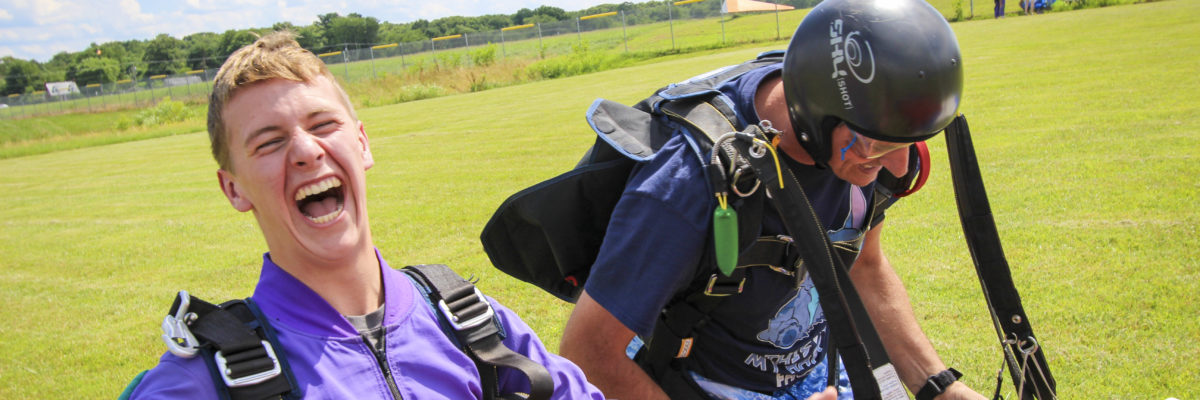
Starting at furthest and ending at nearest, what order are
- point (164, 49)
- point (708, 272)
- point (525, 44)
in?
1. point (164, 49)
2. point (525, 44)
3. point (708, 272)

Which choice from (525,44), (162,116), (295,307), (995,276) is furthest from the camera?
(525,44)

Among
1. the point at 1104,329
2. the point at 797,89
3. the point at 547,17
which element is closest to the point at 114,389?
the point at 797,89

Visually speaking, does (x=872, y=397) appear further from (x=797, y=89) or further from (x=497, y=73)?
(x=497, y=73)

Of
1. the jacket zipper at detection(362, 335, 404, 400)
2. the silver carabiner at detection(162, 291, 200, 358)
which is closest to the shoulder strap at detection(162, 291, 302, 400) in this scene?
the silver carabiner at detection(162, 291, 200, 358)

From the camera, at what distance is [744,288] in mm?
2576

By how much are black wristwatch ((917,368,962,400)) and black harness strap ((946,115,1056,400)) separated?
385mm

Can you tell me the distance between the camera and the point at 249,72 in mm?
2145

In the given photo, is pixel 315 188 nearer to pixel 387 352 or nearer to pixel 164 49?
pixel 387 352

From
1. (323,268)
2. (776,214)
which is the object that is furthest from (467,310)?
(776,214)

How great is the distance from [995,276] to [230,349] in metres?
2.25

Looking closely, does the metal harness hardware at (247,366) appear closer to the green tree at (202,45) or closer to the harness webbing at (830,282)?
the harness webbing at (830,282)

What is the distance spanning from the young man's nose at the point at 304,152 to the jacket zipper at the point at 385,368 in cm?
47

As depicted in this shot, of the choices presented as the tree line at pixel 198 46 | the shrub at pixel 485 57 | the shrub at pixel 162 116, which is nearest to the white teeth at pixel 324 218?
the shrub at pixel 162 116

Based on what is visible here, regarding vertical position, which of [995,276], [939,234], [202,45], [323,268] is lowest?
[939,234]
